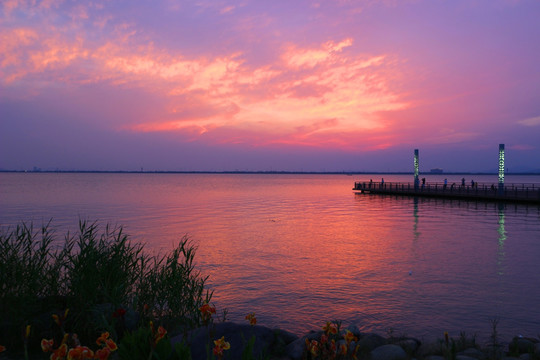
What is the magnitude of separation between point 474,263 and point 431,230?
437 inches

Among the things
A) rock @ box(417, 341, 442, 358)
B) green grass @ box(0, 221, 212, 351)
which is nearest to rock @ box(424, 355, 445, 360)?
rock @ box(417, 341, 442, 358)

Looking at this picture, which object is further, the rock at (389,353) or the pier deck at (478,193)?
the pier deck at (478,193)

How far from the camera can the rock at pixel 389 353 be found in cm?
781

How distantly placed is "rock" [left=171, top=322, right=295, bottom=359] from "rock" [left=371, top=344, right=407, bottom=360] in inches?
73.9

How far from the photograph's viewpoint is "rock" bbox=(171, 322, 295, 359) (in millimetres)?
6730

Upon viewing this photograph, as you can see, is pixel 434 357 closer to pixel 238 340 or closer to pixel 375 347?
pixel 375 347

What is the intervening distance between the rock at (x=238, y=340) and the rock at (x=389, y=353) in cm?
188

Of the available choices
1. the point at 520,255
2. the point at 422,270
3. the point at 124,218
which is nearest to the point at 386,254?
the point at 422,270

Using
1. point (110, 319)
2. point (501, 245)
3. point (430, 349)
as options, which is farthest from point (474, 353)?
point (501, 245)

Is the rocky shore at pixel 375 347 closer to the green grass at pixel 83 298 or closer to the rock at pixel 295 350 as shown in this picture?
the rock at pixel 295 350

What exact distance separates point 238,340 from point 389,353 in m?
3.16

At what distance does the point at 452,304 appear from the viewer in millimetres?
12789

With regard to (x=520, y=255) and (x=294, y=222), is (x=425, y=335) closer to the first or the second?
(x=520, y=255)

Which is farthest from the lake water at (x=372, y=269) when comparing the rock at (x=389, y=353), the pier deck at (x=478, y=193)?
the pier deck at (x=478, y=193)
